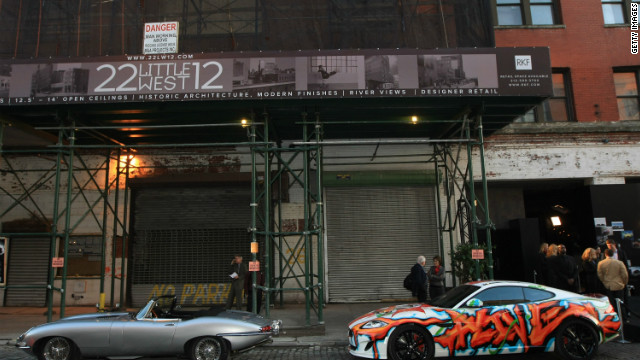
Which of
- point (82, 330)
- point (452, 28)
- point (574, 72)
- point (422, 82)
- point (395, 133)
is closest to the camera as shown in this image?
point (82, 330)

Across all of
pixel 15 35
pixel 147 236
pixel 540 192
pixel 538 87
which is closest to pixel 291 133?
pixel 147 236

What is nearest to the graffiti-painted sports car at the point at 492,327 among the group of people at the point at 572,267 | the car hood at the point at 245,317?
the car hood at the point at 245,317

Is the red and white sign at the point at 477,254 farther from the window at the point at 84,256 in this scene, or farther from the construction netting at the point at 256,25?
the window at the point at 84,256

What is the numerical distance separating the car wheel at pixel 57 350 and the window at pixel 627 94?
1664 centimetres

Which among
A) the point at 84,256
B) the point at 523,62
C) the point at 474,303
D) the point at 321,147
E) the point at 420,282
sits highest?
the point at 523,62

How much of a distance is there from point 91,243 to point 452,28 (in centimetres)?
1228

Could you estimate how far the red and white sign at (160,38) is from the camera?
11.2 metres

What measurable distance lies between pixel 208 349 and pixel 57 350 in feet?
7.86

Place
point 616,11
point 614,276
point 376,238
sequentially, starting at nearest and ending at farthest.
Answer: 1. point 614,276
2. point 376,238
3. point 616,11

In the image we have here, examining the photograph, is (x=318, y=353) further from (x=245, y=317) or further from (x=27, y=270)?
(x=27, y=270)

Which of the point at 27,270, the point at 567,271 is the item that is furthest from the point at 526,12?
the point at 27,270

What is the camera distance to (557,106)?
15273 millimetres

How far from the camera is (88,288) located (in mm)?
13836

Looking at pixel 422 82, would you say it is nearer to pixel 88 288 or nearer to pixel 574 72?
pixel 574 72
